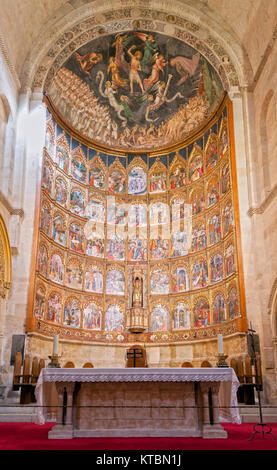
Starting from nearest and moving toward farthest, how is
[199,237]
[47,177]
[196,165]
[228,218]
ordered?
[228,218], [47,177], [199,237], [196,165]

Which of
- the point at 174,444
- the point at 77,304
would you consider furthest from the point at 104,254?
the point at 174,444

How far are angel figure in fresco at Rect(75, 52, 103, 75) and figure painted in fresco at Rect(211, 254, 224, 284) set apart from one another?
1118cm

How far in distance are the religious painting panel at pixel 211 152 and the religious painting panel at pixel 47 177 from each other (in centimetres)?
738

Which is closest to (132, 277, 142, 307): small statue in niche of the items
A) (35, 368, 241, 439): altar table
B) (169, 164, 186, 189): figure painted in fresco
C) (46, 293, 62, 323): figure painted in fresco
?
(46, 293, 62, 323): figure painted in fresco

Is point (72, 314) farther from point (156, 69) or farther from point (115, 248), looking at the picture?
point (156, 69)

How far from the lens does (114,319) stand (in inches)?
810

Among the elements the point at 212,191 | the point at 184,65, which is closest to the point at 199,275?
the point at 212,191

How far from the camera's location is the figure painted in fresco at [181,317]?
19842 millimetres

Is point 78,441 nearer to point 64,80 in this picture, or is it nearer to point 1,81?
point 1,81

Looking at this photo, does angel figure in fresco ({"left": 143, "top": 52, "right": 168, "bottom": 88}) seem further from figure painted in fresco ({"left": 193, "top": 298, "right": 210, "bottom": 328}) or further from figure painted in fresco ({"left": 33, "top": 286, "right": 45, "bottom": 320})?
figure painted in fresco ({"left": 33, "top": 286, "right": 45, "bottom": 320})

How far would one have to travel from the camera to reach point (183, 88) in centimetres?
2197

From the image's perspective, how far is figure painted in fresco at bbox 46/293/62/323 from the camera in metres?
17.7

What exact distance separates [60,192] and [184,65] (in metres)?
8.85

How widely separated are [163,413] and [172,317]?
12451 mm
